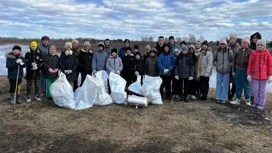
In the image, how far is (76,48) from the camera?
725 centimetres

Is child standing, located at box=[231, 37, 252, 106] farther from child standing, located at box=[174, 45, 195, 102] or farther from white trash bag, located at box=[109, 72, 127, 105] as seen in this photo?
white trash bag, located at box=[109, 72, 127, 105]

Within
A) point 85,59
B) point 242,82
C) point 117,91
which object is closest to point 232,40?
point 242,82

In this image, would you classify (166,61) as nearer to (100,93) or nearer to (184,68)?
(184,68)

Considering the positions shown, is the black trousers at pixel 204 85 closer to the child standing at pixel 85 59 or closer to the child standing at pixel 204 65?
the child standing at pixel 204 65

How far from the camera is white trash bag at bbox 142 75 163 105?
652 cm

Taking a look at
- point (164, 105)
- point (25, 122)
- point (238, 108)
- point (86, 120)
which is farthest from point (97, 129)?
point (238, 108)

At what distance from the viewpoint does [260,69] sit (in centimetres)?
616

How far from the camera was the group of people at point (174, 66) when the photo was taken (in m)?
6.32

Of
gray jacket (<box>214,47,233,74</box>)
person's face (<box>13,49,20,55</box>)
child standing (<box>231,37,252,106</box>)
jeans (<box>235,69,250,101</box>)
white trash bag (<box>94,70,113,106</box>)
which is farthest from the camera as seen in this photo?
gray jacket (<box>214,47,233,74</box>)

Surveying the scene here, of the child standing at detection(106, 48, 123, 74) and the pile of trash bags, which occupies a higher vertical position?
the child standing at detection(106, 48, 123, 74)

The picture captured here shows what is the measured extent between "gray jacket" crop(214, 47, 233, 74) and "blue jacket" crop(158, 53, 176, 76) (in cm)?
116

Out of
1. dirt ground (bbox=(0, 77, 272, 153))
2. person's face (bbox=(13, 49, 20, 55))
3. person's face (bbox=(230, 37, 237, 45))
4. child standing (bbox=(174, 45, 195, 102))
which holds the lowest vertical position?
dirt ground (bbox=(0, 77, 272, 153))

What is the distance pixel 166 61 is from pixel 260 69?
2242 mm

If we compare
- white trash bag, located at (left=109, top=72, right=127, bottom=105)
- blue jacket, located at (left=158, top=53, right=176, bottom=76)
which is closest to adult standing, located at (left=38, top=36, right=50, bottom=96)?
white trash bag, located at (left=109, top=72, right=127, bottom=105)
